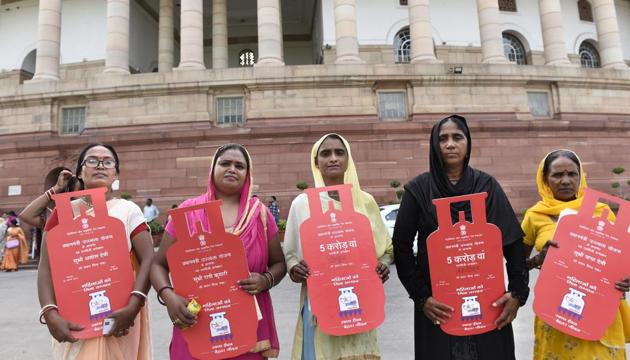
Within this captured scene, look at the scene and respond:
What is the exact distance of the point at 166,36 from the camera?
2536 cm

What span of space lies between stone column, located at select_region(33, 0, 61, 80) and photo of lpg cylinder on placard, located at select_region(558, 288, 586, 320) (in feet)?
78.4

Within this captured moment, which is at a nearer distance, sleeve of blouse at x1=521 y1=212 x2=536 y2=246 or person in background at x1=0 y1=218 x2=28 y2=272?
sleeve of blouse at x1=521 y1=212 x2=536 y2=246

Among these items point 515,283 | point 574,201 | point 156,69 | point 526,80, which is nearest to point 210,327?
point 515,283

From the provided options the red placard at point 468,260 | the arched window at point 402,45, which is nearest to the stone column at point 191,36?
the arched window at point 402,45

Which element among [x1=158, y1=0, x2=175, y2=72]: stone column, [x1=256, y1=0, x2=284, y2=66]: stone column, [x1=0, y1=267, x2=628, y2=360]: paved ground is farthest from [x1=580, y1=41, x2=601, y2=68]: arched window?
[x1=0, y1=267, x2=628, y2=360]: paved ground

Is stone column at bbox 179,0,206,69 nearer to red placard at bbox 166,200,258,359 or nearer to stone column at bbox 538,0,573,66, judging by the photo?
stone column at bbox 538,0,573,66

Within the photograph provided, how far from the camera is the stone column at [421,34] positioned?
20.4 m

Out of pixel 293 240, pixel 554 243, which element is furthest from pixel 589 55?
pixel 293 240

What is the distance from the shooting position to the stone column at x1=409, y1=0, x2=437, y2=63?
2042 cm

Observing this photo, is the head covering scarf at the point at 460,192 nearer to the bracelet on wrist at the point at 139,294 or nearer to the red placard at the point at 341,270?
the red placard at the point at 341,270

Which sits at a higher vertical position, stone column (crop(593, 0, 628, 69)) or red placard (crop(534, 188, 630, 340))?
stone column (crop(593, 0, 628, 69))

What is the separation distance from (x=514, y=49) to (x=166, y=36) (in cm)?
2226

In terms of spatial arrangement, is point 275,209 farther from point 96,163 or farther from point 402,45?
point 402,45

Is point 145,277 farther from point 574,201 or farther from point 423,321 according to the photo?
point 574,201
